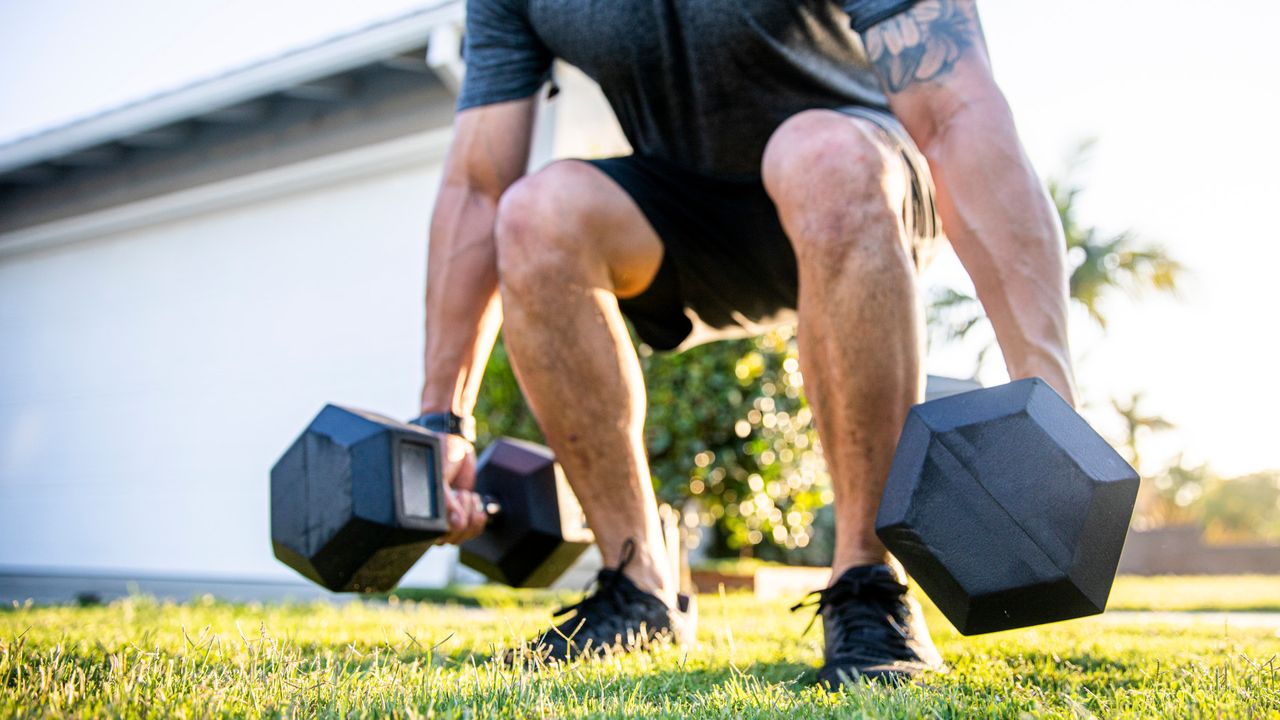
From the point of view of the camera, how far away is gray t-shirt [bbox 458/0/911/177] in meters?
1.91

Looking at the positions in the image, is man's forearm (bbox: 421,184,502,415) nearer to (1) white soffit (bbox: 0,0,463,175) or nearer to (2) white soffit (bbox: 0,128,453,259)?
(1) white soffit (bbox: 0,0,463,175)

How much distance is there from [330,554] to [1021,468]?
116 centimetres

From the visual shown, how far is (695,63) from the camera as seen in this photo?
6.48 feet

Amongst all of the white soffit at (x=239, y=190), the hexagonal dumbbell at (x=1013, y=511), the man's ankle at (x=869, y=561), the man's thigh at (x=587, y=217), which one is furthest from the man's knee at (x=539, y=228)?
the white soffit at (x=239, y=190)

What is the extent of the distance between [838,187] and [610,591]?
0.84 m

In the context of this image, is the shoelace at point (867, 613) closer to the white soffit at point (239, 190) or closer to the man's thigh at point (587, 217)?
the man's thigh at point (587, 217)

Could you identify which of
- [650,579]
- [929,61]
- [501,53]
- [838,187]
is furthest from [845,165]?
[501,53]

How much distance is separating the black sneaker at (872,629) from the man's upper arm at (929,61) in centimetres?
72

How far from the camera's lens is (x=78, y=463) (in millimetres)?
8242

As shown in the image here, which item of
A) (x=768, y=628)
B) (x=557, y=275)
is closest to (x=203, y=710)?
(x=557, y=275)

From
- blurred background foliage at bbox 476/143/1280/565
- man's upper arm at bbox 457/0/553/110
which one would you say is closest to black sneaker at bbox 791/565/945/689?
man's upper arm at bbox 457/0/553/110

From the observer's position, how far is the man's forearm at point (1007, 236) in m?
1.40

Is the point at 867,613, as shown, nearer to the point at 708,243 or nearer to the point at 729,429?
the point at 708,243

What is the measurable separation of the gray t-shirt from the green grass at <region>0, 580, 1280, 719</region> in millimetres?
1070
